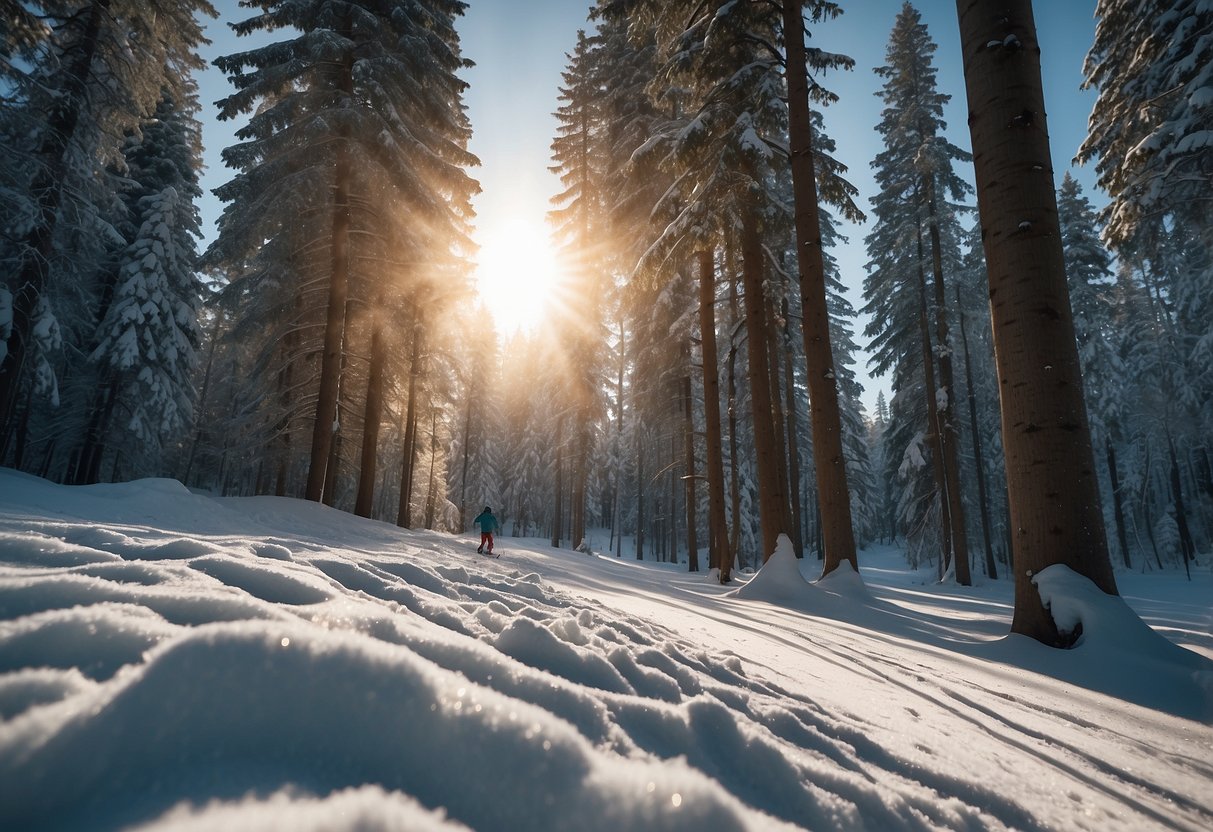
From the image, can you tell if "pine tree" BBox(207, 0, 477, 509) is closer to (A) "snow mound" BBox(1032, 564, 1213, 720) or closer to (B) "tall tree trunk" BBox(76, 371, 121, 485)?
(B) "tall tree trunk" BBox(76, 371, 121, 485)

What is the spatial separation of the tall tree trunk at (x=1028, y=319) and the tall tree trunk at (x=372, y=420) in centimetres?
1192

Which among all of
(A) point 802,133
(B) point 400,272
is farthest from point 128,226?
(A) point 802,133

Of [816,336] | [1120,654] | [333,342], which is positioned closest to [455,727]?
[1120,654]

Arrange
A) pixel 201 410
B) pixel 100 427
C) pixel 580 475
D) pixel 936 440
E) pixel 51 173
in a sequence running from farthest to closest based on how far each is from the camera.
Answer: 1. pixel 201 410
2. pixel 580 475
3. pixel 100 427
4. pixel 936 440
5. pixel 51 173

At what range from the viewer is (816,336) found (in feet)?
23.0

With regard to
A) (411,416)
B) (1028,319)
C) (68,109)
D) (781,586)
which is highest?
(68,109)

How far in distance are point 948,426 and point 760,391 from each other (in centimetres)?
1058

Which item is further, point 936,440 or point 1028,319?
point 936,440

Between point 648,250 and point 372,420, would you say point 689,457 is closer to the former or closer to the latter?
point 648,250

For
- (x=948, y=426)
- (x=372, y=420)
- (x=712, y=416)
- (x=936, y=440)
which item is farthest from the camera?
(x=936, y=440)

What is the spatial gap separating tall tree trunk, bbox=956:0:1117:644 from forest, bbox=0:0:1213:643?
0.07 ft

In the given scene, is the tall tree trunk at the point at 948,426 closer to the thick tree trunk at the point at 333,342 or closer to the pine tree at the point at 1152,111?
the pine tree at the point at 1152,111

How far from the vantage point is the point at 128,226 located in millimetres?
18578

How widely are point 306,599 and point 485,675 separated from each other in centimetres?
69
